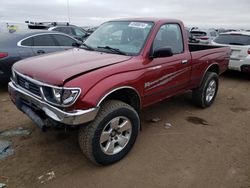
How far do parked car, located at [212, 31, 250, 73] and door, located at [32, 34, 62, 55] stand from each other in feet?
18.2

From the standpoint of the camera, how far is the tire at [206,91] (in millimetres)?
5004

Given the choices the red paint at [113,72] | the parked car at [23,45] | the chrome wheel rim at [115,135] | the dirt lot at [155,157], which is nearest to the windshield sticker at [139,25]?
the red paint at [113,72]

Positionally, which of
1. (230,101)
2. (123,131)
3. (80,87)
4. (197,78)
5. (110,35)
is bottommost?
(230,101)

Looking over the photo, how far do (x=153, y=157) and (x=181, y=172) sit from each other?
1.53 ft

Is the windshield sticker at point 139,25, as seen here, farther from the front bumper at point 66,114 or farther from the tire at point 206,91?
the tire at point 206,91

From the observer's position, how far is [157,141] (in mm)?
3809

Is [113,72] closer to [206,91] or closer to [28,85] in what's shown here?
[28,85]

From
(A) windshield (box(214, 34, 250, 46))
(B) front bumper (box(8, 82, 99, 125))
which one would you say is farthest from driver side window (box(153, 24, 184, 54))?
(A) windshield (box(214, 34, 250, 46))

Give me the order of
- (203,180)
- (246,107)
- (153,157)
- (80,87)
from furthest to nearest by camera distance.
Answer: (246,107) → (153,157) → (203,180) → (80,87)

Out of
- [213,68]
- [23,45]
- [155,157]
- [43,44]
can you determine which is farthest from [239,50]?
[23,45]

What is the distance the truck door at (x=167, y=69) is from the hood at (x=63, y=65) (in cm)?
50

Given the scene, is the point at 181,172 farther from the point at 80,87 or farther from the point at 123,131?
the point at 80,87

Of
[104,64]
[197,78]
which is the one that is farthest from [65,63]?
[197,78]

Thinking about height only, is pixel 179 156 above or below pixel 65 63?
below
